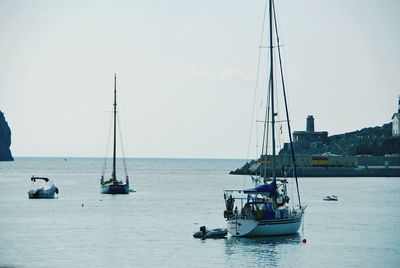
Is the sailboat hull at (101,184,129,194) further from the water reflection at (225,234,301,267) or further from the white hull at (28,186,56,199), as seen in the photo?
the water reflection at (225,234,301,267)

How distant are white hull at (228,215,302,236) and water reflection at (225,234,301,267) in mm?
447

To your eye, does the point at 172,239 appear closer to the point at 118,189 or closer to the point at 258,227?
the point at 258,227

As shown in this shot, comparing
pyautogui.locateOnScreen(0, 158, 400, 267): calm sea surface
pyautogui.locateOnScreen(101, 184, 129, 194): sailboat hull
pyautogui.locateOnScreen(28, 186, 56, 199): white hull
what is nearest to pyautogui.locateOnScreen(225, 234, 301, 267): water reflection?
pyautogui.locateOnScreen(0, 158, 400, 267): calm sea surface

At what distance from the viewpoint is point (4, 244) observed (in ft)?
222

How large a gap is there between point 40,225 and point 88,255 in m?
23.3

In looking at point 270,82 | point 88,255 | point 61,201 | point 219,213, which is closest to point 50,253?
point 88,255

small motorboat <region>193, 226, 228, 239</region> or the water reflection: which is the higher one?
small motorboat <region>193, 226, 228, 239</region>

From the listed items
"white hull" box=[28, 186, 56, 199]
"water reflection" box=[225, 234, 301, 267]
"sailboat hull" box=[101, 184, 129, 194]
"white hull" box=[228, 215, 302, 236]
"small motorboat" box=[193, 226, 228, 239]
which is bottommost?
"water reflection" box=[225, 234, 301, 267]

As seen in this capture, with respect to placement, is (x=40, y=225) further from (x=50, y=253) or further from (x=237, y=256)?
(x=237, y=256)

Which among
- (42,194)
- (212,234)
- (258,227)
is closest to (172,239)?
(212,234)

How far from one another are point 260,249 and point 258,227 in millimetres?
4256

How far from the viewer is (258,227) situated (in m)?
67.7

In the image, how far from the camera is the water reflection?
58.7 metres

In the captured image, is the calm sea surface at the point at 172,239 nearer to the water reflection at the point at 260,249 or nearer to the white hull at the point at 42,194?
the water reflection at the point at 260,249
